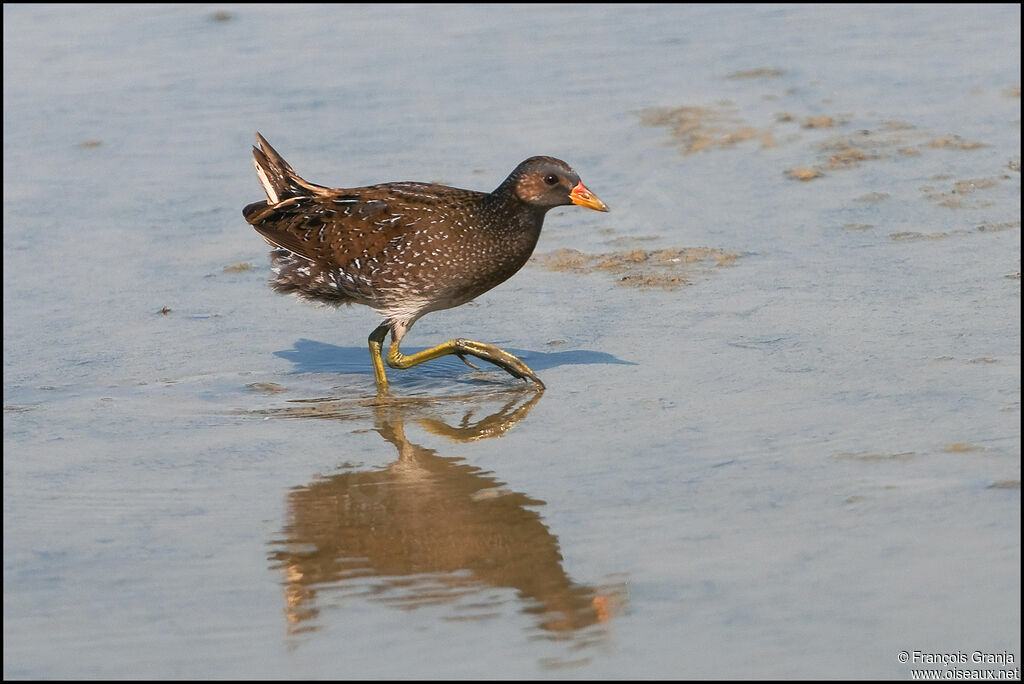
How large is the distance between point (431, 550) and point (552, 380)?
2162mm

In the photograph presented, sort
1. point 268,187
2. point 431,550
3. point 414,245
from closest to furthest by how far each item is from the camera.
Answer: point 431,550, point 414,245, point 268,187

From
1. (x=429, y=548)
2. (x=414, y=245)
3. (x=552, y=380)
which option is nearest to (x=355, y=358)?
(x=414, y=245)

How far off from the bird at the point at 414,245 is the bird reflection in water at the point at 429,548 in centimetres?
109

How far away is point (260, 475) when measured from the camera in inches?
256

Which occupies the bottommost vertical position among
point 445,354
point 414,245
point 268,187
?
point 445,354

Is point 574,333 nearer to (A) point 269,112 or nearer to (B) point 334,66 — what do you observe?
(A) point 269,112

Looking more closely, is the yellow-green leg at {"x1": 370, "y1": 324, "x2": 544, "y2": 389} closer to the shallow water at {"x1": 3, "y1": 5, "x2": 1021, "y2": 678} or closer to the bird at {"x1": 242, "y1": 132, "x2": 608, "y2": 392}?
the bird at {"x1": 242, "y1": 132, "x2": 608, "y2": 392}

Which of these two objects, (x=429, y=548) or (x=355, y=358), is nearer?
(x=429, y=548)

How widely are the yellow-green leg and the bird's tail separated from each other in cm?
100

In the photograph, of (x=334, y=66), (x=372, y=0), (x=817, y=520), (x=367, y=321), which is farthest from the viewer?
(x=372, y=0)

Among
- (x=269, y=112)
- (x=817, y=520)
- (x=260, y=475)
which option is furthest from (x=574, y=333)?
(x=269, y=112)

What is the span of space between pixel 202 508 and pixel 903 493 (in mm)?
2798

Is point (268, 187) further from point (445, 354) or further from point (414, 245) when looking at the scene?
point (445, 354)

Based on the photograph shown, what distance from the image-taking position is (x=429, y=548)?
18.6ft
